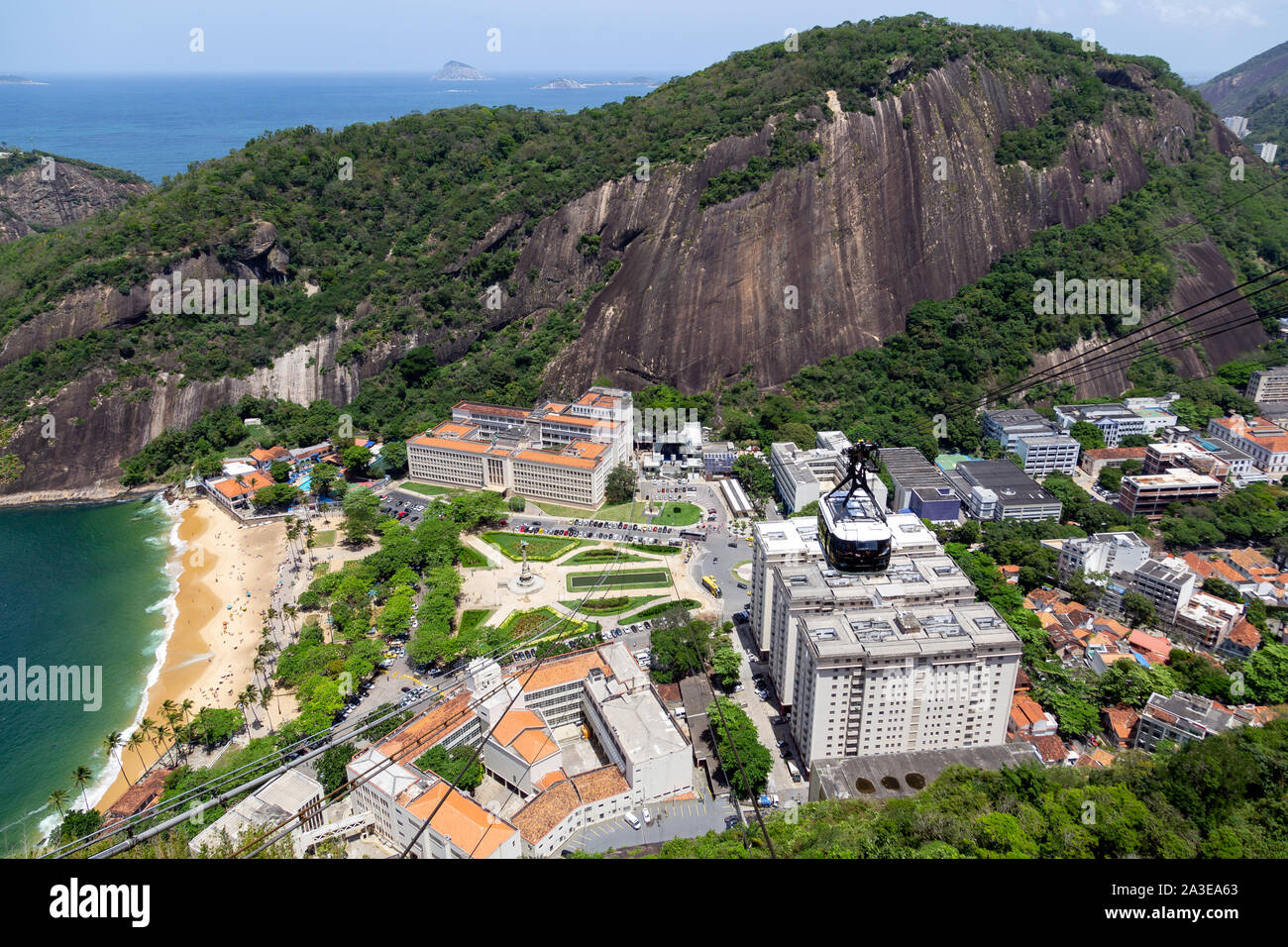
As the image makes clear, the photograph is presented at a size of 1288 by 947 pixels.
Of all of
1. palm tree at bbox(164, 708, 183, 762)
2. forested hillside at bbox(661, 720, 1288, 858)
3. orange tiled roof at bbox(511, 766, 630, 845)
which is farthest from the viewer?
palm tree at bbox(164, 708, 183, 762)

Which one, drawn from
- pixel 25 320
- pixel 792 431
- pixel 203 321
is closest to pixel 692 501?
pixel 792 431

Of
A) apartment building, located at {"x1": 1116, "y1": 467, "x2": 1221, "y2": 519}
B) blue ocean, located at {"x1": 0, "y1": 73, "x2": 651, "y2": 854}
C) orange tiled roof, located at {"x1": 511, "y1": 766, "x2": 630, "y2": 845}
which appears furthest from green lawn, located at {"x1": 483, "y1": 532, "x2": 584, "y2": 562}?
apartment building, located at {"x1": 1116, "y1": 467, "x2": 1221, "y2": 519}

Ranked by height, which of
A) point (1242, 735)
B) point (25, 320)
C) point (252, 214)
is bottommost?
point (1242, 735)

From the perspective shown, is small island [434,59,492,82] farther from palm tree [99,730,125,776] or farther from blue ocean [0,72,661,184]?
palm tree [99,730,125,776]

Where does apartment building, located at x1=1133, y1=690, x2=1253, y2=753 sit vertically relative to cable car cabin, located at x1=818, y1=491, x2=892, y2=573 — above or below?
below

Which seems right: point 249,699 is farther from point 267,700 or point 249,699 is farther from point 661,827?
point 661,827
